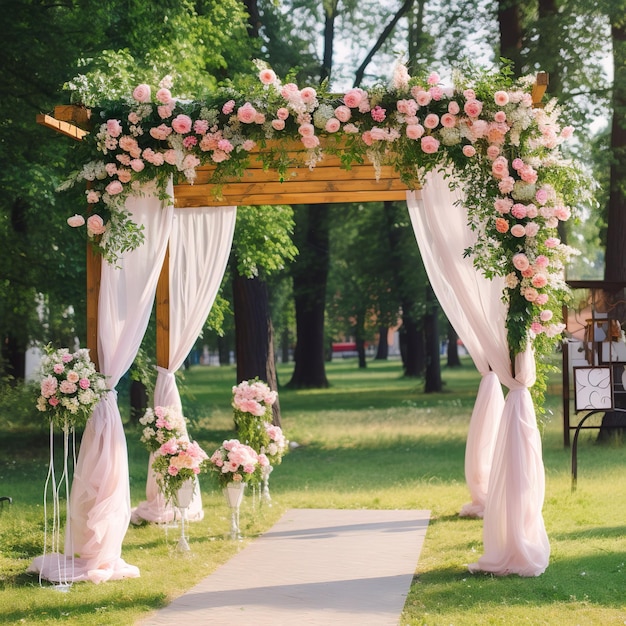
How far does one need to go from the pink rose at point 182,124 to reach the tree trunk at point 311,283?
17178 mm

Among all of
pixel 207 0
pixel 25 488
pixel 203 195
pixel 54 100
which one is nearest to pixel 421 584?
pixel 203 195

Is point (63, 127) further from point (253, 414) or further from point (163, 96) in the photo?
point (253, 414)

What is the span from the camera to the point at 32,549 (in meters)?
8.57

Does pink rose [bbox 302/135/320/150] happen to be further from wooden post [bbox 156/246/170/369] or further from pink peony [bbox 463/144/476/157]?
wooden post [bbox 156/246/170/369]

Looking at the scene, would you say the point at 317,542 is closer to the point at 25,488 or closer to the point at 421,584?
the point at 421,584

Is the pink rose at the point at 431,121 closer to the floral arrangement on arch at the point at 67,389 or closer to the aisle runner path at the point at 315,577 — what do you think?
the floral arrangement on arch at the point at 67,389

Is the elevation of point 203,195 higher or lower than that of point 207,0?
lower

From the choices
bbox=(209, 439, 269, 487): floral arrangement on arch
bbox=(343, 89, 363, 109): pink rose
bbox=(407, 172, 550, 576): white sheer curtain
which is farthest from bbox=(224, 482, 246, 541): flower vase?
bbox=(343, 89, 363, 109): pink rose

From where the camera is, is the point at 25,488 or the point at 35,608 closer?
the point at 35,608

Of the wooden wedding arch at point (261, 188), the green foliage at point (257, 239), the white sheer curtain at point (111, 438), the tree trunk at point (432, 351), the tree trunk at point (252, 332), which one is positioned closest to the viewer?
the white sheer curtain at point (111, 438)

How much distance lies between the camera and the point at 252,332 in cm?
1580

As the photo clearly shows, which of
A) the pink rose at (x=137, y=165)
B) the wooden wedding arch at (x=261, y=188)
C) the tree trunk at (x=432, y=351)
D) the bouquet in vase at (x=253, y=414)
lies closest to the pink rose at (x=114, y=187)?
the pink rose at (x=137, y=165)

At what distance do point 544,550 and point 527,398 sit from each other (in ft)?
3.68

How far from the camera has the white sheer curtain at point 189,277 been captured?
945 cm
